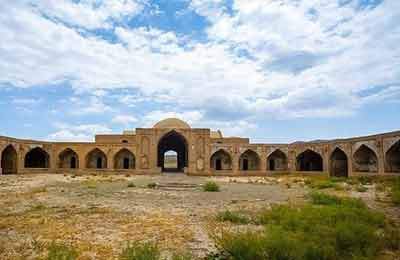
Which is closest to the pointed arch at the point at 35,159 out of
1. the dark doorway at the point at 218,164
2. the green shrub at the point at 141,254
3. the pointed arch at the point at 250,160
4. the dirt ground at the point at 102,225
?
the dark doorway at the point at 218,164

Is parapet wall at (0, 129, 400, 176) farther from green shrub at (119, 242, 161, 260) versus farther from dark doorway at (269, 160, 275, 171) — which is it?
green shrub at (119, 242, 161, 260)

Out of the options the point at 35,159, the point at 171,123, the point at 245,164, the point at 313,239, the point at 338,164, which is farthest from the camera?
the point at 35,159

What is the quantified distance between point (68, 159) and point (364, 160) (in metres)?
29.6

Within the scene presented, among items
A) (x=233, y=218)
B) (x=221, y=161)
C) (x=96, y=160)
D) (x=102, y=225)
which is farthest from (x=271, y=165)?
(x=102, y=225)

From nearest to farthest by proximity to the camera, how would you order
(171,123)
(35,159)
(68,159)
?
(68,159) < (171,123) < (35,159)

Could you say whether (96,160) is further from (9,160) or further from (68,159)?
(9,160)

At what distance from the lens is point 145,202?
11211mm

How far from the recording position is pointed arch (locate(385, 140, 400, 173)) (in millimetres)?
23281

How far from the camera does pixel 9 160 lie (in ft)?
101

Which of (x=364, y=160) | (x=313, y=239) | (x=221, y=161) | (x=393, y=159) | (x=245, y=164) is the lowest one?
(x=313, y=239)

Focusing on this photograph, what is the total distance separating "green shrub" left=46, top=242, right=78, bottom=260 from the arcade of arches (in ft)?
79.5

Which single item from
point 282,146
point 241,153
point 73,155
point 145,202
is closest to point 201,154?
point 241,153

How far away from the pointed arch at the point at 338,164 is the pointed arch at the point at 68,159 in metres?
25.9

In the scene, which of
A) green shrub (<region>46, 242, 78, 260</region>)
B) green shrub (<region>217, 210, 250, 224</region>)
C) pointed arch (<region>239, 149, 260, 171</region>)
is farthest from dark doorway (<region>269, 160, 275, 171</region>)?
green shrub (<region>46, 242, 78, 260</region>)
